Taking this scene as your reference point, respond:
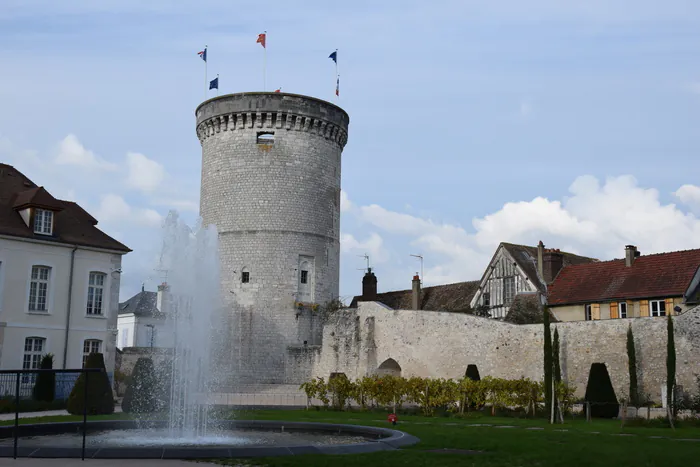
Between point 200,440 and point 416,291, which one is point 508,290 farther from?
point 200,440

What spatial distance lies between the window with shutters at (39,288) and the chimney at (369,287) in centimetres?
2081

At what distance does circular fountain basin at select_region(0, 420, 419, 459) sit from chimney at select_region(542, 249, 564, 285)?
70.0ft

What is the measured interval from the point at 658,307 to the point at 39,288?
77.7 ft

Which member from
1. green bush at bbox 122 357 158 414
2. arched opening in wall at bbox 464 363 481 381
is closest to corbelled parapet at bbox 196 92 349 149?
arched opening in wall at bbox 464 363 481 381

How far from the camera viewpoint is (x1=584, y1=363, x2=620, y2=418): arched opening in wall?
2359 cm

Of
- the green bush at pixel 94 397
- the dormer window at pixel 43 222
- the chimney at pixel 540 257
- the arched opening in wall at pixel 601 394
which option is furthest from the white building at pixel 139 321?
the arched opening in wall at pixel 601 394

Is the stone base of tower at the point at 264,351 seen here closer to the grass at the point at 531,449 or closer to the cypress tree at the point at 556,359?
the cypress tree at the point at 556,359

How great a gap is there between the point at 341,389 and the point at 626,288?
13.2 metres

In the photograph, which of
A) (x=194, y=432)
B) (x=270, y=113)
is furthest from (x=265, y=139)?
(x=194, y=432)

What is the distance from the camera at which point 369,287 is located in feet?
145

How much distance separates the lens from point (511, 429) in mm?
17016

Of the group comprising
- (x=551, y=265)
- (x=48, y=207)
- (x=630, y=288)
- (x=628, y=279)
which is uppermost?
(x=48, y=207)

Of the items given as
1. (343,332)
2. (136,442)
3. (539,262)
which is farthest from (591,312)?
(136,442)

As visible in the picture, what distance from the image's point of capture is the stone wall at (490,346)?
24.4m
